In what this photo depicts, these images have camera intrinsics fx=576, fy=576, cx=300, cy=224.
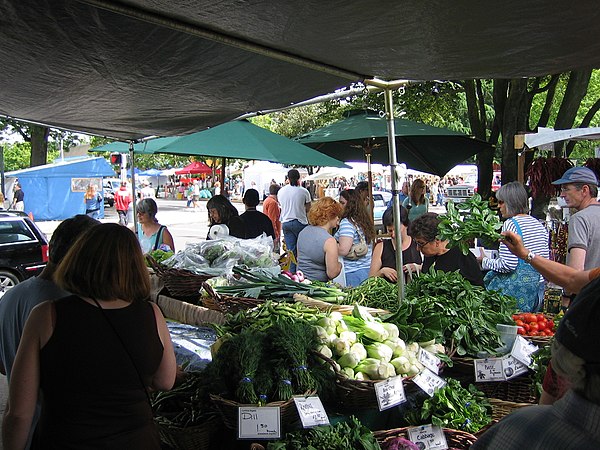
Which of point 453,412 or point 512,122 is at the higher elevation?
point 512,122

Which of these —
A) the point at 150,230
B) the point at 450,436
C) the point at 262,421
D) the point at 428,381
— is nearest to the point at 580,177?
the point at 428,381

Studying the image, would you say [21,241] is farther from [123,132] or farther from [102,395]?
[102,395]

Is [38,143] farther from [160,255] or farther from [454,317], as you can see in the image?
[454,317]

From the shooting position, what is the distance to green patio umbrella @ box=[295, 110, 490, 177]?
27.7 feet

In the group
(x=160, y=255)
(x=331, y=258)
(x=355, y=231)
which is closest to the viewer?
(x=331, y=258)

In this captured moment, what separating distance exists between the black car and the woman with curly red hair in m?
6.79

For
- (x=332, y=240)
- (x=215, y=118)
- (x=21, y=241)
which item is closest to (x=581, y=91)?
(x=332, y=240)

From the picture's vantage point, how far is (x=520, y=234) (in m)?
4.71

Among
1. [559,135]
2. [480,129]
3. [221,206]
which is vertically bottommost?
[221,206]

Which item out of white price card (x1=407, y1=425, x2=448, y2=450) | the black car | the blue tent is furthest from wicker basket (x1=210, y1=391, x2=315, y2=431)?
the blue tent

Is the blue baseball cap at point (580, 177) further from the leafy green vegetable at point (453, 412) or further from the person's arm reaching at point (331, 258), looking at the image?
the leafy green vegetable at point (453, 412)

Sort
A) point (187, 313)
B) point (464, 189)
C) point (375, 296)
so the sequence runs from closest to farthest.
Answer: point (375, 296) → point (187, 313) → point (464, 189)

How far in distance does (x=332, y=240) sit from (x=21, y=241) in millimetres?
7363

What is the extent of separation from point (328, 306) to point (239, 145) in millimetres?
4632
